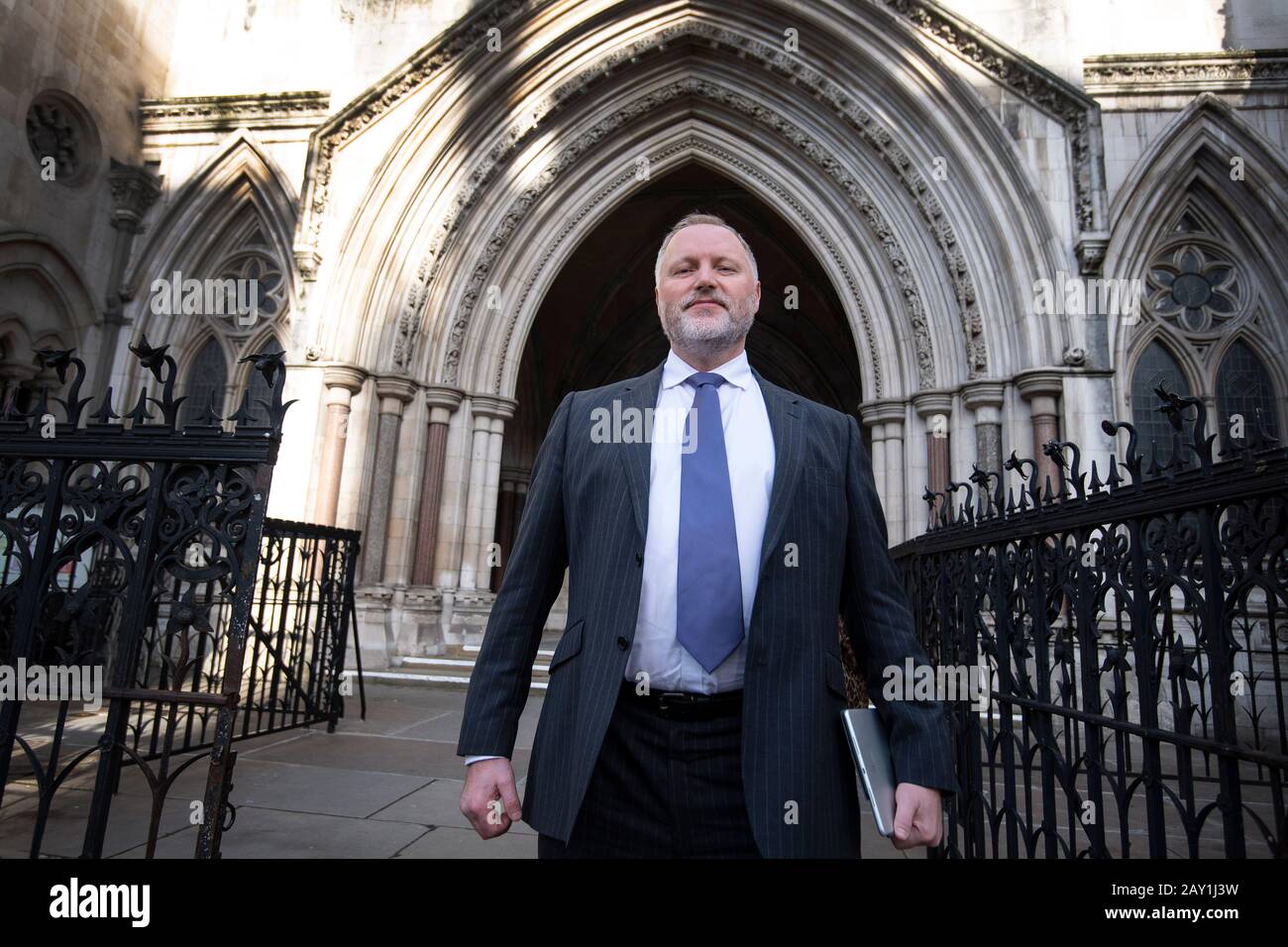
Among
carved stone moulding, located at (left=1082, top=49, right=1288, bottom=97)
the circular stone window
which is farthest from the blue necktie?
the circular stone window

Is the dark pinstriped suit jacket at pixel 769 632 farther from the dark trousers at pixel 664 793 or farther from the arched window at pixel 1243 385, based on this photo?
the arched window at pixel 1243 385

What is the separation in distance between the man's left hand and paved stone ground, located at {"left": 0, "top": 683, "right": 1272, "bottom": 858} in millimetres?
1589

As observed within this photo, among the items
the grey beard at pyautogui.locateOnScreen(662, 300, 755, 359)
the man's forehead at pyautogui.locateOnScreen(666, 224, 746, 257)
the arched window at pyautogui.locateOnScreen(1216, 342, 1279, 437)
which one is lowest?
the grey beard at pyautogui.locateOnScreen(662, 300, 755, 359)

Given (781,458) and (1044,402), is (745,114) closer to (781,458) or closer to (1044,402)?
(1044,402)

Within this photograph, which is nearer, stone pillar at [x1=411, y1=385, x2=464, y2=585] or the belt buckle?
the belt buckle

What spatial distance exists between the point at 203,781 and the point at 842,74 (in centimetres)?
983

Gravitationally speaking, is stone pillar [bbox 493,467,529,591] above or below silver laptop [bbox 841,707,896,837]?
above

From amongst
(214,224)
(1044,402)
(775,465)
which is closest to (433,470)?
(214,224)

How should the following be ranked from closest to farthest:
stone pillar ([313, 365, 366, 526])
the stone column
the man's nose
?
the man's nose, stone pillar ([313, 365, 366, 526]), the stone column

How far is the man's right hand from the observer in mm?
1411

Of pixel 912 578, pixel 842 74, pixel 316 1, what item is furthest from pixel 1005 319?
pixel 316 1

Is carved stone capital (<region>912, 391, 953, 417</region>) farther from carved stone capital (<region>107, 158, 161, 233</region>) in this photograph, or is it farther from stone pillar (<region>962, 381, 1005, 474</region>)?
carved stone capital (<region>107, 158, 161, 233</region>)

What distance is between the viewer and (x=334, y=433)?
8.74 meters

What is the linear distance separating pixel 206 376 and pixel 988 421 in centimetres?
1066
